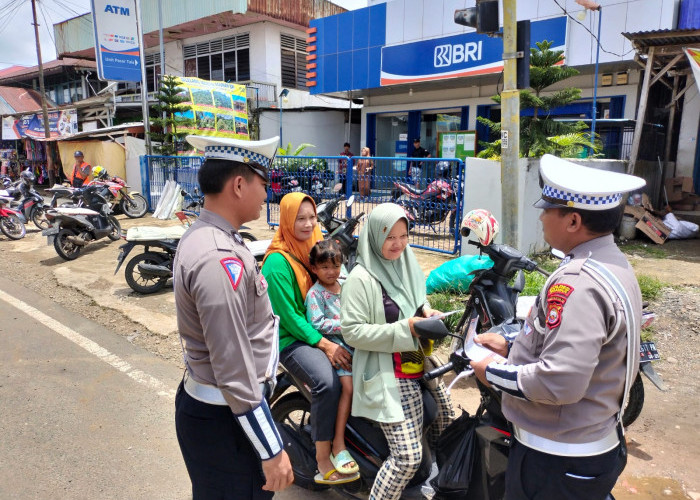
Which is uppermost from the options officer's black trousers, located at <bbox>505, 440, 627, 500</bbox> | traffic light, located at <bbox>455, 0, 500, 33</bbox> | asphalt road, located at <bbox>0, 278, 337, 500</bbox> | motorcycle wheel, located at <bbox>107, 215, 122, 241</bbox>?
traffic light, located at <bbox>455, 0, 500, 33</bbox>

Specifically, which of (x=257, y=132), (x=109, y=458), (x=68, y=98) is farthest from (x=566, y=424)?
(x=68, y=98)

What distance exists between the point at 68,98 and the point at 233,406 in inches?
1320

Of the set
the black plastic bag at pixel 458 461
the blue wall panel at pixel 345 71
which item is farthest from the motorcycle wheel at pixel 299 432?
the blue wall panel at pixel 345 71

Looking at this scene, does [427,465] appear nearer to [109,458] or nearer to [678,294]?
[109,458]

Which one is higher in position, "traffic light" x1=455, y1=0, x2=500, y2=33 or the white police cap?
"traffic light" x1=455, y1=0, x2=500, y2=33

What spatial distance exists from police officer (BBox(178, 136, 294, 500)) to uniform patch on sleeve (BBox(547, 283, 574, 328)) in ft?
3.06

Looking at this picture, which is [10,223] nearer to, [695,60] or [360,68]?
[360,68]

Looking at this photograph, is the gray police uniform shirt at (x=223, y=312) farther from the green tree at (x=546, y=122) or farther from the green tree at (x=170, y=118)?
the green tree at (x=170, y=118)

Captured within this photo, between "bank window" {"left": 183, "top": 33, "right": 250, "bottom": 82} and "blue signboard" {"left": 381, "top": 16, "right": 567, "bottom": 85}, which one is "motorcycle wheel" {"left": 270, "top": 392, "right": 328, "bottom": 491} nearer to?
"blue signboard" {"left": 381, "top": 16, "right": 567, "bottom": 85}

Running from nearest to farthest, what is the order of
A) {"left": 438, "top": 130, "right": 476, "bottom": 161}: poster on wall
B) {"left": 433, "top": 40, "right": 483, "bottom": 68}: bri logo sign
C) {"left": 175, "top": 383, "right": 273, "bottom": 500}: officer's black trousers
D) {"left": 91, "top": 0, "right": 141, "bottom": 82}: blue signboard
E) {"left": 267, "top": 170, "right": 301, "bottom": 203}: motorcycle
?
{"left": 175, "top": 383, "right": 273, "bottom": 500}: officer's black trousers, {"left": 267, "top": 170, "right": 301, "bottom": 203}: motorcycle, {"left": 433, "top": 40, "right": 483, "bottom": 68}: bri logo sign, {"left": 438, "top": 130, "right": 476, "bottom": 161}: poster on wall, {"left": 91, "top": 0, "right": 141, "bottom": 82}: blue signboard

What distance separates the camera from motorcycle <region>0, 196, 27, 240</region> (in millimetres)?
10375

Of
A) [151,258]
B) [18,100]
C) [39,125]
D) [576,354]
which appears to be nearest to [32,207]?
[151,258]

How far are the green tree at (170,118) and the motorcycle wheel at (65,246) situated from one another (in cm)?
717

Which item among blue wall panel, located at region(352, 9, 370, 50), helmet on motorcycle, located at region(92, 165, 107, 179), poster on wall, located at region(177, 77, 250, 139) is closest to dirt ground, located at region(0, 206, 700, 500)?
helmet on motorcycle, located at region(92, 165, 107, 179)
